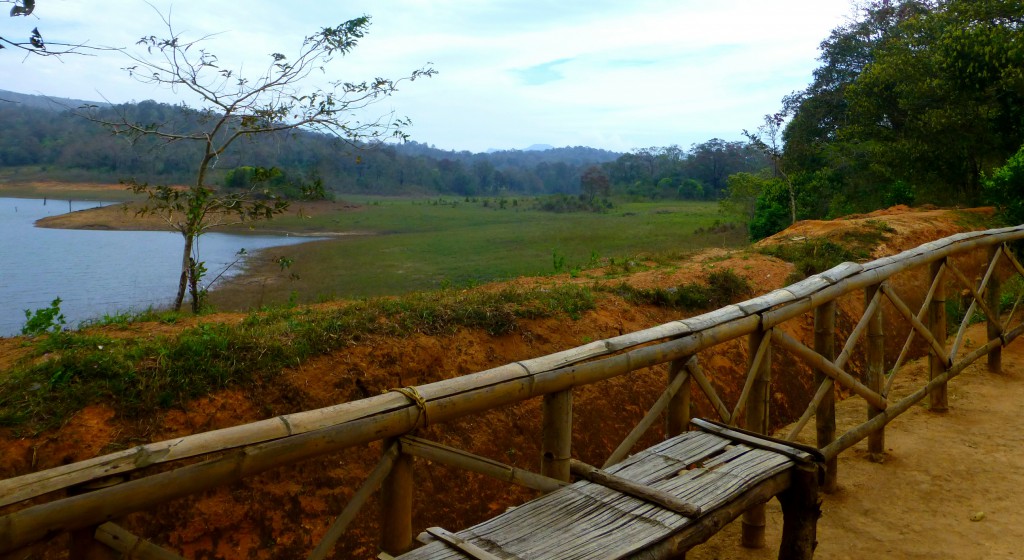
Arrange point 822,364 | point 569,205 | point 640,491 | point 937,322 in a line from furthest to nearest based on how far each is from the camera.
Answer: point 569,205 → point 937,322 → point 822,364 → point 640,491

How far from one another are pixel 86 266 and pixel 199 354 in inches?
371

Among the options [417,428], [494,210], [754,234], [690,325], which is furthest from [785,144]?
[417,428]

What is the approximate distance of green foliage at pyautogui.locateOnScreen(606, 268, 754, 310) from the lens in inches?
275

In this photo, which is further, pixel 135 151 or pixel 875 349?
pixel 135 151

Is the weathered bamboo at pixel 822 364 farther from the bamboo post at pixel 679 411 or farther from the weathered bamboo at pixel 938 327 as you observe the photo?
the weathered bamboo at pixel 938 327

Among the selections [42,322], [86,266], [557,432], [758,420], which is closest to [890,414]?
[758,420]

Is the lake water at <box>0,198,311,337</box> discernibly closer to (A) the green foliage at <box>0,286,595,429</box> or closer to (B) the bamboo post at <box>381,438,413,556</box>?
(A) the green foliage at <box>0,286,595,429</box>

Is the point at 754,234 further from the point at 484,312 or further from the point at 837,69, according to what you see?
the point at 484,312

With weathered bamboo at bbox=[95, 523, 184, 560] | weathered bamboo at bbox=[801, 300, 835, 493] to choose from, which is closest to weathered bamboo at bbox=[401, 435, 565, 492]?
weathered bamboo at bbox=[95, 523, 184, 560]

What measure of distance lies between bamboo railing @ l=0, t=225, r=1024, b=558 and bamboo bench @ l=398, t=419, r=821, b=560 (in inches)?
10.5

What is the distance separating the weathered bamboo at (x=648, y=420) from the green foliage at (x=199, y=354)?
250 centimetres

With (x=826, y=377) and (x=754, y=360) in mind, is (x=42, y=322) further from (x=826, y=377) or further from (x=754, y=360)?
(x=826, y=377)

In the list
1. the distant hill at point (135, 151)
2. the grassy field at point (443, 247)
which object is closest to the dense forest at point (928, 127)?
the grassy field at point (443, 247)

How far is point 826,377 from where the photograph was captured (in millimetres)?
4277
